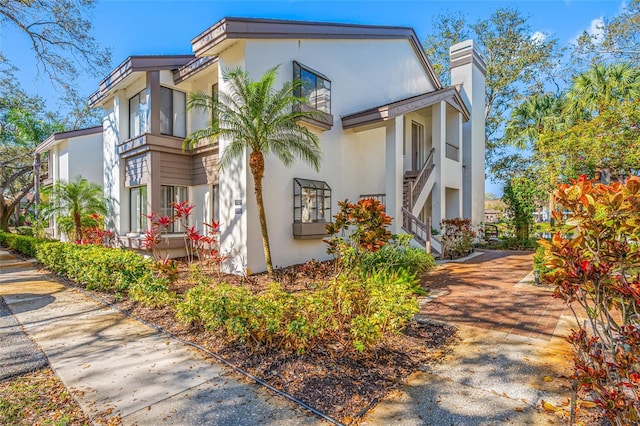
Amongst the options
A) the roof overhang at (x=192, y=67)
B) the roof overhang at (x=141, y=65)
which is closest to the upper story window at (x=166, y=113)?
the roof overhang at (x=192, y=67)

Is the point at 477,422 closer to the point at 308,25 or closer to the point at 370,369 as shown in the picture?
the point at 370,369

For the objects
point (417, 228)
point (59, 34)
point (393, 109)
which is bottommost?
point (417, 228)

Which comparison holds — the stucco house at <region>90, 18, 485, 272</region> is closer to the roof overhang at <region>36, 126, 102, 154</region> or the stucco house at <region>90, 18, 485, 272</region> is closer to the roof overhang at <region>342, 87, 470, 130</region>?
the roof overhang at <region>342, 87, 470, 130</region>

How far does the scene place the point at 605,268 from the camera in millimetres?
2395

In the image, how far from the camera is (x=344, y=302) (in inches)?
173

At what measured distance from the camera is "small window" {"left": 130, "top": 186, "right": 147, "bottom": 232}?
12.0 metres

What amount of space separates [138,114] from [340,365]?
12541 millimetres

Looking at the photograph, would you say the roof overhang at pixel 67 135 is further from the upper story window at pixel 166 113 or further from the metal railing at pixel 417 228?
the metal railing at pixel 417 228

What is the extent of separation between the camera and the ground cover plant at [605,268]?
6.98 ft

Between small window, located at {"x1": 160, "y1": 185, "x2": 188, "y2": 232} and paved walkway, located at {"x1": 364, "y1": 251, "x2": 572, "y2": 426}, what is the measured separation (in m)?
9.17

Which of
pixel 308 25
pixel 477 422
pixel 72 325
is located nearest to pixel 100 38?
pixel 308 25

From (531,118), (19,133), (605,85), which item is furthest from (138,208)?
(531,118)

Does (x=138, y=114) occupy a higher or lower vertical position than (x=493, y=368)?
higher

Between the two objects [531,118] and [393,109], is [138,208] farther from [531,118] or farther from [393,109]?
[531,118]
